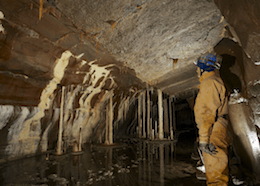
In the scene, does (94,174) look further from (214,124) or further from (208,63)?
(208,63)

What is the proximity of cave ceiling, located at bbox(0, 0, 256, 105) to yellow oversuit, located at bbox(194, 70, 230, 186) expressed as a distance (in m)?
1.39

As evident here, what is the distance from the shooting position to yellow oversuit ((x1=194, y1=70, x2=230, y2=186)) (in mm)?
2170

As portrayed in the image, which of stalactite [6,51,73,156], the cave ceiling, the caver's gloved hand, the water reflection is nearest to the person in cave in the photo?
the caver's gloved hand

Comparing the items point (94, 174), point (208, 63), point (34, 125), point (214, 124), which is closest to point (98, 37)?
point (208, 63)

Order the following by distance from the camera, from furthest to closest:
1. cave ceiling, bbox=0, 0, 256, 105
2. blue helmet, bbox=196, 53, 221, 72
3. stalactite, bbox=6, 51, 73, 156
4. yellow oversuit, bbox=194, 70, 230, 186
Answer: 1. stalactite, bbox=6, 51, 73, 156
2. cave ceiling, bbox=0, 0, 256, 105
3. blue helmet, bbox=196, 53, 221, 72
4. yellow oversuit, bbox=194, 70, 230, 186

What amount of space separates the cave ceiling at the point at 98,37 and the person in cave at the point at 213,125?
1177mm

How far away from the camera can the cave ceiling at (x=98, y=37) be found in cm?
276

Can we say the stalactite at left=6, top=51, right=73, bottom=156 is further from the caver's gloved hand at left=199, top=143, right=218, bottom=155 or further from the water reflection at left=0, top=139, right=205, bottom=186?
the caver's gloved hand at left=199, top=143, right=218, bottom=155

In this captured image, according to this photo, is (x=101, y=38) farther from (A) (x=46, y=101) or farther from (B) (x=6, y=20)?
(A) (x=46, y=101)

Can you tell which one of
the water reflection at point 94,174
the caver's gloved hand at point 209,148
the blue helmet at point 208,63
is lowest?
the water reflection at point 94,174

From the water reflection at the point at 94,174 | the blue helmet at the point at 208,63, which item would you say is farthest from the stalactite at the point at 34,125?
the blue helmet at the point at 208,63

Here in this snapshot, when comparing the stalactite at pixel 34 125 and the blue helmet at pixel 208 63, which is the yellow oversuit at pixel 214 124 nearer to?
the blue helmet at pixel 208 63

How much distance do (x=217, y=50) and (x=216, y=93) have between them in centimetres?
214

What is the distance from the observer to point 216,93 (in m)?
2.36
